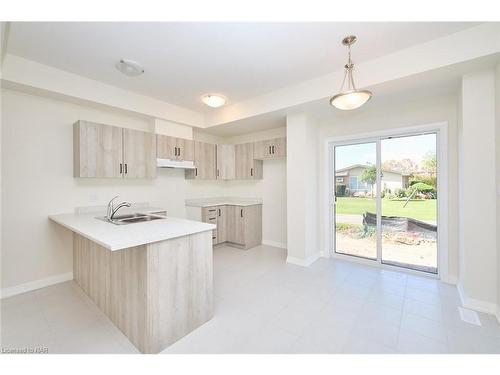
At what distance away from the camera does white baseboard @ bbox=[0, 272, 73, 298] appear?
253 centimetres

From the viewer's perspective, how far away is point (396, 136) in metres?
3.23

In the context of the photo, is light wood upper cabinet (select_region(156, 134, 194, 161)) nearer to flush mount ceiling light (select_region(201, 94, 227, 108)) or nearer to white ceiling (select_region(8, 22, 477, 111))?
white ceiling (select_region(8, 22, 477, 111))

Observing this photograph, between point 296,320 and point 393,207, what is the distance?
2.41 meters

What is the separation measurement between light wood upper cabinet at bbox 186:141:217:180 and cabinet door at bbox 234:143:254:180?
503 millimetres

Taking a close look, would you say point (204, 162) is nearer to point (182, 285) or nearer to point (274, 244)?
point (274, 244)

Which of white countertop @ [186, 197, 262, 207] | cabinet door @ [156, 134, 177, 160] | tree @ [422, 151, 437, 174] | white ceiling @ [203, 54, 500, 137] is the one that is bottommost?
white countertop @ [186, 197, 262, 207]

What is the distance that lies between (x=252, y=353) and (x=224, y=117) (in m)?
3.59

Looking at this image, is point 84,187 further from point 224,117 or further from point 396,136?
point 396,136

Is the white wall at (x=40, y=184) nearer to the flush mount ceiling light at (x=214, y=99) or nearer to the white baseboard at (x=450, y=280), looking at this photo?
the flush mount ceiling light at (x=214, y=99)

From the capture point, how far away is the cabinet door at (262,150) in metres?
4.27

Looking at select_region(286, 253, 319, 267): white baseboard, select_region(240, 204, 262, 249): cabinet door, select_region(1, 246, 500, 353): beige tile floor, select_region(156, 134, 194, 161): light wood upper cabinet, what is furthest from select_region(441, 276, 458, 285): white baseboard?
select_region(156, 134, 194, 161): light wood upper cabinet

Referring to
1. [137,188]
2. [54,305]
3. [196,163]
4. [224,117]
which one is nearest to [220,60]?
[224,117]

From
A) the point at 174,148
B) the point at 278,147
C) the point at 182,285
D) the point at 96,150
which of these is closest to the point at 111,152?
the point at 96,150

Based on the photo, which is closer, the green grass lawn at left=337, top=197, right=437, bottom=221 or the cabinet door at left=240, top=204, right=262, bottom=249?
the green grass lawn at left=337, top=197, right=437, bottom=221
